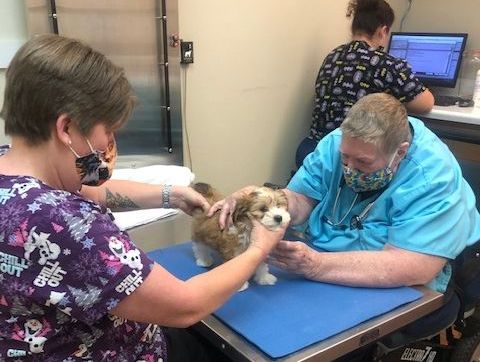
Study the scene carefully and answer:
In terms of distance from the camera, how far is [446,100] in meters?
3.15

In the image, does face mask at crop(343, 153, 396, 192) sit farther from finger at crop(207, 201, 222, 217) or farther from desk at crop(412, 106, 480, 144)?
desk at crop(412, 106, 480, 144)

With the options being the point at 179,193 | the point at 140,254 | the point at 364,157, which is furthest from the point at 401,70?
the point at 140,254

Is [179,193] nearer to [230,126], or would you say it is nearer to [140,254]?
[140,254]

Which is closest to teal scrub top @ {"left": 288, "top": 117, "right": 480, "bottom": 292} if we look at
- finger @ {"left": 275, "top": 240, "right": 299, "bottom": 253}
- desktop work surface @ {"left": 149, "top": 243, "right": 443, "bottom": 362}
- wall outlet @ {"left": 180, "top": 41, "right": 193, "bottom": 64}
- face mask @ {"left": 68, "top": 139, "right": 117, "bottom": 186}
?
desktop work surface @ {"left": 149, "top": 243, "right": 443, "bottom": 362}

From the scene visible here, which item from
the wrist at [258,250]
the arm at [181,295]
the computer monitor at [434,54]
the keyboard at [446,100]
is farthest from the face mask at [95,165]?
the computer monitor at [434,54]

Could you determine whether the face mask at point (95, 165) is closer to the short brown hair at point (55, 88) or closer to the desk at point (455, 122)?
the short brown hair at point (55, 88)

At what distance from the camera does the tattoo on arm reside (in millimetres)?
1358

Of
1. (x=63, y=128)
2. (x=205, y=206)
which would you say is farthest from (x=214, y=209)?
(x=63, y=128)

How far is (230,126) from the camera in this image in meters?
2.81

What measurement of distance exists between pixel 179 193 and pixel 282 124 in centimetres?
177

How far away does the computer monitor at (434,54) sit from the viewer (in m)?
3.20

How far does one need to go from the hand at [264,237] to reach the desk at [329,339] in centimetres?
20

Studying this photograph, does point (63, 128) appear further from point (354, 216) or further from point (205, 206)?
point (354, 216)

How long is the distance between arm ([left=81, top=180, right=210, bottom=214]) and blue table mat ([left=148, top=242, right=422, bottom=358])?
18 cm
